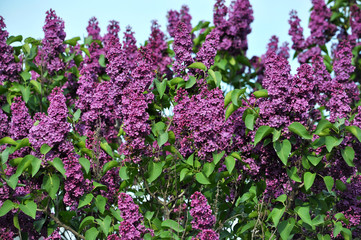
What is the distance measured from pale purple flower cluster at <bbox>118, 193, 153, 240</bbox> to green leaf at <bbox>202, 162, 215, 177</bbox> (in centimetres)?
76

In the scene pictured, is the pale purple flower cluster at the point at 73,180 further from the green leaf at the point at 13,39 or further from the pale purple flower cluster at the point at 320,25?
the pale purple flower cluster at the point at 320,25

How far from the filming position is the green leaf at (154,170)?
476 centimetres

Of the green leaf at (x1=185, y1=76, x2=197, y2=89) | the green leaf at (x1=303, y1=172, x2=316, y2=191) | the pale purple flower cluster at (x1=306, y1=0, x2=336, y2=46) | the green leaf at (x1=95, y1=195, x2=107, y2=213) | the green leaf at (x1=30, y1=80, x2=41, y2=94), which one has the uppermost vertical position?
the pale purple flower cluster at (x1=306, y1=0, x2=336, y2=46)

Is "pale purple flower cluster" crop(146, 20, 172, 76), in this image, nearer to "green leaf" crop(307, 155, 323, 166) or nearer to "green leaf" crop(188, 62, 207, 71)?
"green leaf" crop(188, 62, 207, 71)

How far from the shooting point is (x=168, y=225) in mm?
4527

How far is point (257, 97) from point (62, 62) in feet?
10.8

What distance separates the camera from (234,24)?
8.47 m

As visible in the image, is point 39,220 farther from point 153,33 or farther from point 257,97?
point 153,33

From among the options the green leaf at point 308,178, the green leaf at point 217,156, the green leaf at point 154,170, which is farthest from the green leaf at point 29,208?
the green leaf at point 308,178

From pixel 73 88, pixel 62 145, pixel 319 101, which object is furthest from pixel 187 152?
pixel 73 88

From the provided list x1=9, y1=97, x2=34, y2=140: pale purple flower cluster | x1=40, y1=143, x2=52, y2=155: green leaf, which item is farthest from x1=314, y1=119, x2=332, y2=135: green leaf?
x1=9, y1=97, x2=34, y2=140: pale purple flower cluster

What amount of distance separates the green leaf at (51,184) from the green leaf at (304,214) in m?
2.31

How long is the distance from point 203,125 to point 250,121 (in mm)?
432

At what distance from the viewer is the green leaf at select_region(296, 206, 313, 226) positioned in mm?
4641
